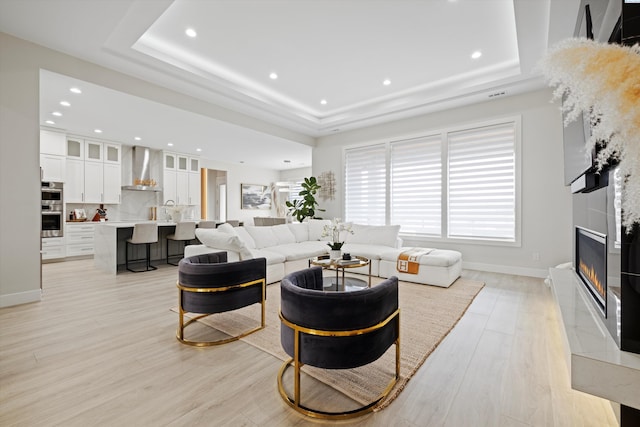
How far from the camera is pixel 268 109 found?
17.4 feet

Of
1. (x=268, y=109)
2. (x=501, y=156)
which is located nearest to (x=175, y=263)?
(x=268, y=109)

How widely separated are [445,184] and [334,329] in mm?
4559

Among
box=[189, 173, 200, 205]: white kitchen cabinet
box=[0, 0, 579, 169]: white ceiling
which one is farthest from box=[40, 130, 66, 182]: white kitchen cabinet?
box=[189, 173, 200, 205]: white kitchen cabinet

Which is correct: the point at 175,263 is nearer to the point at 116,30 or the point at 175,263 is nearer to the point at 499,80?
the point at 116,30

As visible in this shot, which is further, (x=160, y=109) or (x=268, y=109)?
(x=268, y=109)

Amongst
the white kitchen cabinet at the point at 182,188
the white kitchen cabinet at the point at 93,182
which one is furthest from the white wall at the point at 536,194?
the white kitchen cabinet at the point at 93,182

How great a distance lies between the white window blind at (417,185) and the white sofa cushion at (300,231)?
6.13ft

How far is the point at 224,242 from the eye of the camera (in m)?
3.83

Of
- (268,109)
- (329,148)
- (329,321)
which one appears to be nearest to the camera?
(329,321)

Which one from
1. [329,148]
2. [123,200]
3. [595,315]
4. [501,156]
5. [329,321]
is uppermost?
[329,148]

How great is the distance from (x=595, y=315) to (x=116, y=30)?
5.01m

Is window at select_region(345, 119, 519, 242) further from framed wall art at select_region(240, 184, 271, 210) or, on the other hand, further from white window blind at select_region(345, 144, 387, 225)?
framed wall art at select_region(240, 184, 271, 210)

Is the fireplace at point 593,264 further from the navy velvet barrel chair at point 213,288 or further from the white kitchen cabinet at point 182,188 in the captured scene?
the white kitchen cabinet at point 182,188

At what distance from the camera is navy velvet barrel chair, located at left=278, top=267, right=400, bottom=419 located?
1.53m
